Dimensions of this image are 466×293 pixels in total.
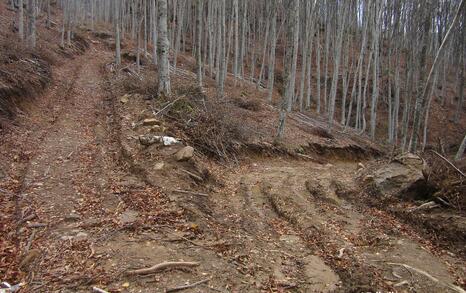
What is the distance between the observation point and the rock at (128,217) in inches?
217

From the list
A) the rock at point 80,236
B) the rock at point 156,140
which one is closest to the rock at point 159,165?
the rock at point 156,140

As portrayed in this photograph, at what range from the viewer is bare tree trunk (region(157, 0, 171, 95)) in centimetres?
1044

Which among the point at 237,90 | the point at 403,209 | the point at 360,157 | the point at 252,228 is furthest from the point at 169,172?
the point at 237,90

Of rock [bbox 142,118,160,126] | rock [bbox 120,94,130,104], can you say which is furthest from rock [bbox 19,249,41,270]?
rock [bbox 120,94,130,104]

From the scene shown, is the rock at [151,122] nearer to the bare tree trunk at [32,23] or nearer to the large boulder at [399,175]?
the large boulder at [399,175]

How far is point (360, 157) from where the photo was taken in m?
15.5

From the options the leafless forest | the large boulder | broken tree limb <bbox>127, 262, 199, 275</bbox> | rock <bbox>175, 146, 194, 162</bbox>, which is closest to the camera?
broken tree limb <bbox>127, 262, 199, 275</bbox>

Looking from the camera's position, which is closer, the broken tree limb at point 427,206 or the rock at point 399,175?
the broken tree limb at point 427,206

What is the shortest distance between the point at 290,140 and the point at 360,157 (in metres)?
3.83

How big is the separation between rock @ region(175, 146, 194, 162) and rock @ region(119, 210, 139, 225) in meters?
2.06

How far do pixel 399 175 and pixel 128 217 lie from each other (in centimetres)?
588

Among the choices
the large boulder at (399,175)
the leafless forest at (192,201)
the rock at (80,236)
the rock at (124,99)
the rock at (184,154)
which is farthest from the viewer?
the rock at (124,99)

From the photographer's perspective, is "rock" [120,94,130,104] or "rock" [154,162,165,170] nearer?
"rock" [154,162,165,170]

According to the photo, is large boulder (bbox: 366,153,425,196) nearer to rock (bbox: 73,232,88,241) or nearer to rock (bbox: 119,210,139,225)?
rock (bbox: 119,210,139,225)
